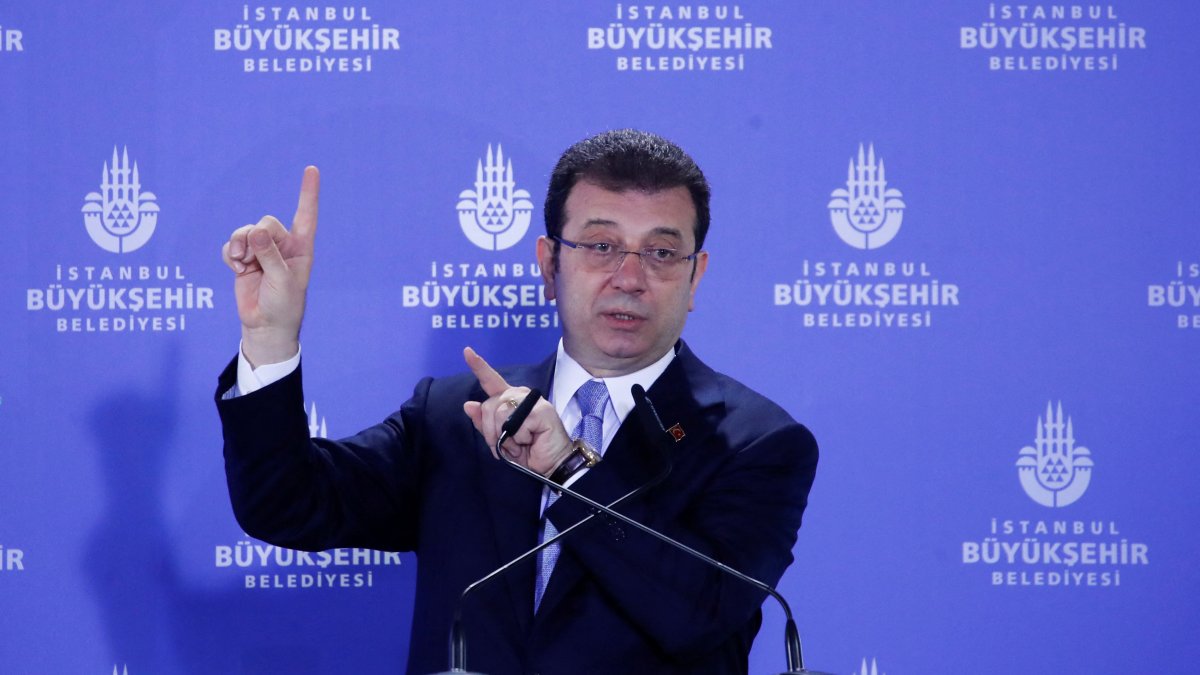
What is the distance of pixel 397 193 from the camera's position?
2568 millimetres

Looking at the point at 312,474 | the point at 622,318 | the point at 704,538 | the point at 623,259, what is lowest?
the point at 704,538

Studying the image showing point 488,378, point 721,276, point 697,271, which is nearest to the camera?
point 488,378

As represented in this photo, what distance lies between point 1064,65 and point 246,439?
1962mm

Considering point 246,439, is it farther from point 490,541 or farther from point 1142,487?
point 1142,487

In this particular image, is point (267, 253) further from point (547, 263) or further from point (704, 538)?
point (704, 538)

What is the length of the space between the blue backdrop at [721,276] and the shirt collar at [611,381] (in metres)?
0.54

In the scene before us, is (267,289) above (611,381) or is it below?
above

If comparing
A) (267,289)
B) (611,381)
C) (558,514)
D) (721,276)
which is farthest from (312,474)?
(721,276)

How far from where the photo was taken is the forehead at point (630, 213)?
2.00 m

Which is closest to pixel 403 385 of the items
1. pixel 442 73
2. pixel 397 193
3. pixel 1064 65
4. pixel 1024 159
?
pixel 397 193

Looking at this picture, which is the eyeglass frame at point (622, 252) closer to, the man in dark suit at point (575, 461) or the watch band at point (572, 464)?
the man in dark suit at point (575, 461)

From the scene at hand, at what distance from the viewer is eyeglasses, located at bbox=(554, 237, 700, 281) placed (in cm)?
199

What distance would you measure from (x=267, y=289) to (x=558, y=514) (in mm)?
564

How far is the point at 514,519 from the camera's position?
1912 millimetres
